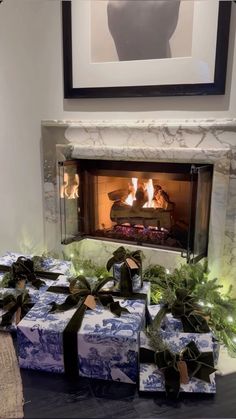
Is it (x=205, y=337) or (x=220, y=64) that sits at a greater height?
→ (x=220, y=64)

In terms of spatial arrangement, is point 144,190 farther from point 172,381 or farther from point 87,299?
point 172,381

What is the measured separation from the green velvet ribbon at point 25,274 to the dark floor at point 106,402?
18.7 inches

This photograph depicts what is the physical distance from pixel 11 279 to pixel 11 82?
114 cm

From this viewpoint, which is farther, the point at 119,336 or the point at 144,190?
the point at 144,190

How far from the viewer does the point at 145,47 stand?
1541mm

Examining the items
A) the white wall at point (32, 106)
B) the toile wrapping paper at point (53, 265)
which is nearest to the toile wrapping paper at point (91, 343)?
the toile wrapping paper at point (53, 265)

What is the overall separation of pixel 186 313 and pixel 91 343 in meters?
0.36

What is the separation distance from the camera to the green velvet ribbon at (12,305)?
1283mm

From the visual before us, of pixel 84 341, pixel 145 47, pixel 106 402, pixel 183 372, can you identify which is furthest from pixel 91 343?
pixel 145 47

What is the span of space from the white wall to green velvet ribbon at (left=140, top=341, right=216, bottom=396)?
1018 mm

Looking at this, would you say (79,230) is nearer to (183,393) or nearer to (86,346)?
(86,346)

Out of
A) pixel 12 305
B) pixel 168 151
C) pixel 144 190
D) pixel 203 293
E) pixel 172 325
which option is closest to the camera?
pixel 172 325

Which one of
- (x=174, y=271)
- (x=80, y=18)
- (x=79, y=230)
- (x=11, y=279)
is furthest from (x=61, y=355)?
(x=80, y=18)

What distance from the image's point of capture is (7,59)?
1.93 m
